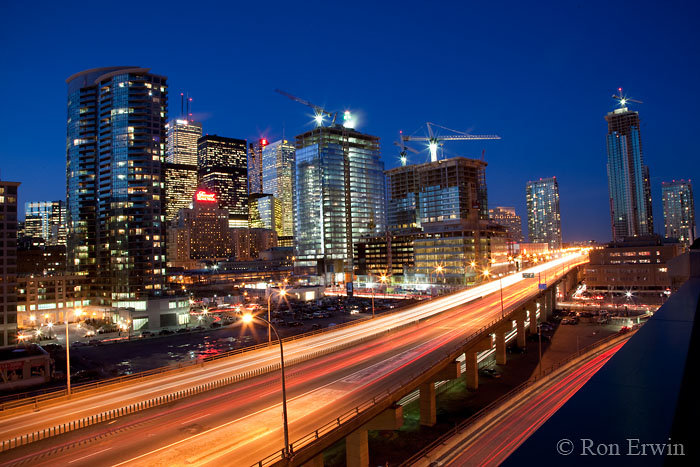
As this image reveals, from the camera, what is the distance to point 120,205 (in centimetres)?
12338

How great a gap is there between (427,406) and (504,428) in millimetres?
9707

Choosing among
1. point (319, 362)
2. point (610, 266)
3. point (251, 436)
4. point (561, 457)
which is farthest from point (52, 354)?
point (610, 266)

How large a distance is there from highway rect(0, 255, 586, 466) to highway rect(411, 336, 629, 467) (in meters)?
5.95

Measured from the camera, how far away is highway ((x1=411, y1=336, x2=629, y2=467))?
29.3m

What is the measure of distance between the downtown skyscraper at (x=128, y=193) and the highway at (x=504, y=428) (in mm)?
103850

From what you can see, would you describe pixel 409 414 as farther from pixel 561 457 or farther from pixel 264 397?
pixel 561 457

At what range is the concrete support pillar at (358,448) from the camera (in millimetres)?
29297

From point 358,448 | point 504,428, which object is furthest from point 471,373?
point 358,448

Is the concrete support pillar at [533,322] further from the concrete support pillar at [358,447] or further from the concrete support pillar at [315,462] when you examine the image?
the concrete support pillar at [315,462]

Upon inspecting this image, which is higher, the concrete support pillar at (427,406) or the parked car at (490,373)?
the concrete support pillar at (427,406)

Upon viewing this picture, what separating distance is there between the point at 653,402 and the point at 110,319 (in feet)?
445

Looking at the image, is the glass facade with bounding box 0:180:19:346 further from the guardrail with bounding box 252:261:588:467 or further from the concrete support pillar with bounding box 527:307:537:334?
the concrete support pillar with bounding box 527:307:537:334

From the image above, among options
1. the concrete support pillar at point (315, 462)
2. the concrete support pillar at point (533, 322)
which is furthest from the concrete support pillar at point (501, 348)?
the concrete support pillar at point (315, 462)

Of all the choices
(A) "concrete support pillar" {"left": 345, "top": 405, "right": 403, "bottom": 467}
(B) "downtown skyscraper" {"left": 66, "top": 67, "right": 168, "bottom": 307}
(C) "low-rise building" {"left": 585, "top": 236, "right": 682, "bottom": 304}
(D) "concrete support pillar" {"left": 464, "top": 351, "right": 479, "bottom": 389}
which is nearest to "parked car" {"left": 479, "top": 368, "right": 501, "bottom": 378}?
A: (D) "concrete support pillar" {"left": 464, "top": 351, "right": 479, "bottom": 389}
